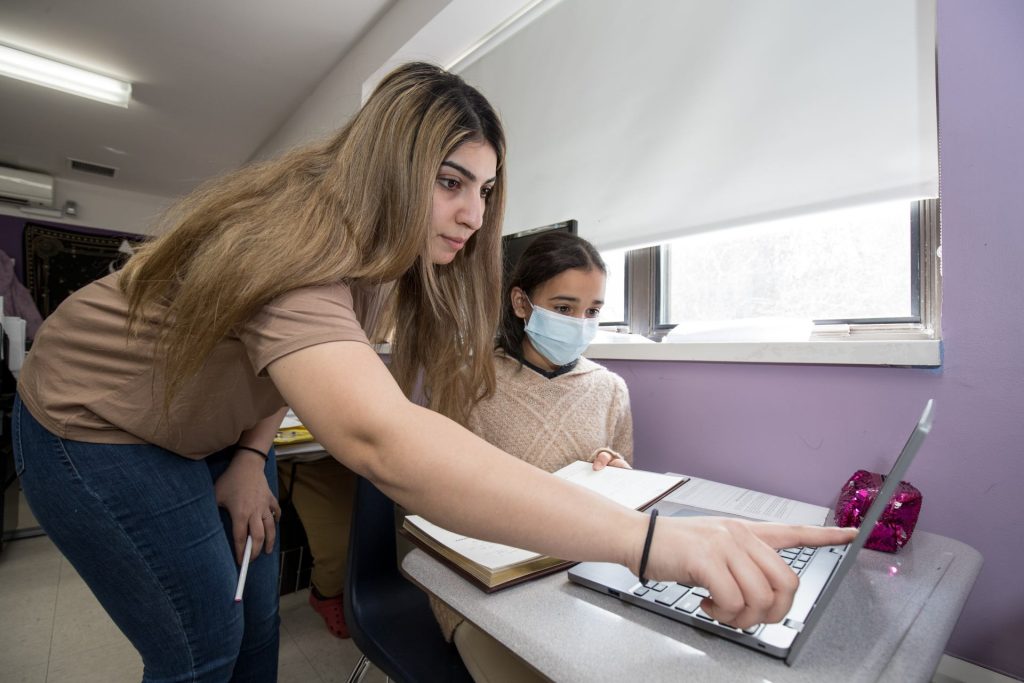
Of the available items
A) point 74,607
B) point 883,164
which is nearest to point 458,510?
point 883,164

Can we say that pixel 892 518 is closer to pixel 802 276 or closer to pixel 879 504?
pixel 879 504

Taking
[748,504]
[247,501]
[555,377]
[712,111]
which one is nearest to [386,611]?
[247,501]

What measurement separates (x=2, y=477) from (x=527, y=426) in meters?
2.66

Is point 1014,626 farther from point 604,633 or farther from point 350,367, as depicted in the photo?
point 350,367

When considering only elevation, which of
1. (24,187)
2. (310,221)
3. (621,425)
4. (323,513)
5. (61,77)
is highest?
(61,77)

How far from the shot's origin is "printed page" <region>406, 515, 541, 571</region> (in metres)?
0.53

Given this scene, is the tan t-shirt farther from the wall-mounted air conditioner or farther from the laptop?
the wall-mounted air conditioner

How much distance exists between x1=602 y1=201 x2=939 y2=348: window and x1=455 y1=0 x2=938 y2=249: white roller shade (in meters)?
0.08

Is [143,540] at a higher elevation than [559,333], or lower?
lower

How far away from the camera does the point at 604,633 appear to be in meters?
0.45

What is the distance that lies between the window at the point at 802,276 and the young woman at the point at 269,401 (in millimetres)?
750

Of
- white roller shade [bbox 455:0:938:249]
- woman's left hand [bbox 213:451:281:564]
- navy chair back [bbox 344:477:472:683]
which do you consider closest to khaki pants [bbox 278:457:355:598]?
navy chair back [bbox 344:477:472:683]

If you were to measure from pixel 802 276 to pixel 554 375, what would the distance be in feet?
2.21

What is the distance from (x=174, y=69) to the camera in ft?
9.20
